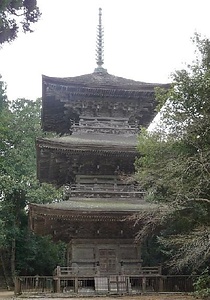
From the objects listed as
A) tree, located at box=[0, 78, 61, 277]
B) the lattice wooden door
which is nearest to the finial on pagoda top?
the lattice wooden door

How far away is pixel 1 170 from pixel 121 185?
21246mm

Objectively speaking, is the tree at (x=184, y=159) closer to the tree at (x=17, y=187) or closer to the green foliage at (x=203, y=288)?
the green foliage at (x=203, y=288)

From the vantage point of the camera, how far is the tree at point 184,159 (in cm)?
1541

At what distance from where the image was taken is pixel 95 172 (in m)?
20.8

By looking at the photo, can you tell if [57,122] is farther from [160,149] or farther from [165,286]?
[165,286]

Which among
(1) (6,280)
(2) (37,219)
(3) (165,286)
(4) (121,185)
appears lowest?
(1) (6,280)

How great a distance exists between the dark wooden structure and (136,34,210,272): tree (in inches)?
70.5

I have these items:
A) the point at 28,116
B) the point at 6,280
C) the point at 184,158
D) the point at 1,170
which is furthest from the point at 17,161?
the point at 184,158

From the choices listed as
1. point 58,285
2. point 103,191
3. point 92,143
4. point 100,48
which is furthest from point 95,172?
point 100,48

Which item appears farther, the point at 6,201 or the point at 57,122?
the point at 6,201

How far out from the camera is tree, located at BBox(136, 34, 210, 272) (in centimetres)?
1541

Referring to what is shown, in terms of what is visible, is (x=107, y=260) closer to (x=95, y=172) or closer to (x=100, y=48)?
(x=95, y=172)

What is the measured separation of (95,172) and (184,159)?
586 centimetres

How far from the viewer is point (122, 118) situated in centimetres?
2250
